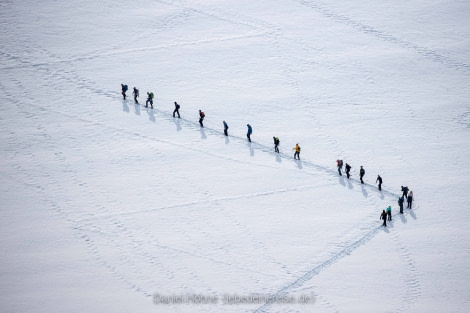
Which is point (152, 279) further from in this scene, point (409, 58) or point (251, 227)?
point (409, 58)

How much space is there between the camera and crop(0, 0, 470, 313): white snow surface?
1980cm

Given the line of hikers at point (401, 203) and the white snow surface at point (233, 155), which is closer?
the white snow surface at point (233, 155)

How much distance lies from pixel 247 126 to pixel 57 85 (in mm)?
10045

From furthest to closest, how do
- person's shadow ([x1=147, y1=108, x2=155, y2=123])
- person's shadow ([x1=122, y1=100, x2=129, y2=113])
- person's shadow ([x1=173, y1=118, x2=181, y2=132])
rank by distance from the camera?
person's shadow ([x1=122, y1=100, x2=129, y2=113]) → person's shadow ([x1=147, y1=108, x2=155, y2=123]) → person's shadow ([x1=173, y1=118, x2=181, y2=132])

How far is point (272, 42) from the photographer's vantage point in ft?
107

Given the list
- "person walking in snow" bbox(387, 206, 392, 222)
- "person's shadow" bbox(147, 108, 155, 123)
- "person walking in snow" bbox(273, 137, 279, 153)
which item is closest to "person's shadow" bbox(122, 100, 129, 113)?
"person's shadow" bbox(147, 108, 155, 123)

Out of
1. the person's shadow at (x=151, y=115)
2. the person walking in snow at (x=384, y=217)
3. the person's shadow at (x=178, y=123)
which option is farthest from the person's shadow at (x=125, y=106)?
the person walking in snow at (x=384, y=217)

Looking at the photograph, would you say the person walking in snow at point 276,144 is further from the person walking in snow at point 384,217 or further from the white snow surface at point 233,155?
the person walking in snow at point 384,217

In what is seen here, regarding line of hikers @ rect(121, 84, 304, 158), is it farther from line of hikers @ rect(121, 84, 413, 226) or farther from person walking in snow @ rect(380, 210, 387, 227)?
person walking in snow @ rect(380, 210, 387, 227)

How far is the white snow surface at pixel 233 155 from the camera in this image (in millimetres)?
19797

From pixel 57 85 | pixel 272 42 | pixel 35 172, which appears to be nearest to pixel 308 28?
pixel 272 42

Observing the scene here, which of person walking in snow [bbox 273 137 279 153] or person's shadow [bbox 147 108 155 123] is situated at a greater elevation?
person's shadow [bbox 147 108 155 123]

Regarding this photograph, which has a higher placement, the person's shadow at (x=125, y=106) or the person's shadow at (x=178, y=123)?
the person's shadow at (x=125, y=106)

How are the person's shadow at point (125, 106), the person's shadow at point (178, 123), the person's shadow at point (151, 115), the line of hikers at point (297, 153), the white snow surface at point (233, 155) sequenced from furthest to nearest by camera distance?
the person's shadow at point (125, 106) < the person's shadow at point (151, 115) < the person's shadow at point (178, 123) < the line of hikers at point (297, 153) < the white snow surface at point (233, 155)
